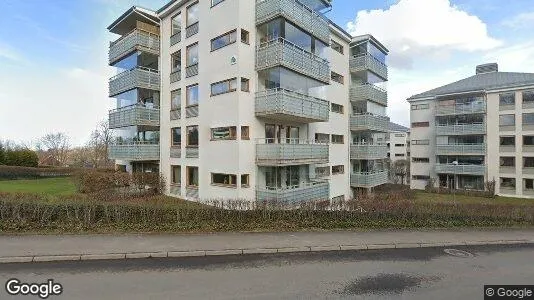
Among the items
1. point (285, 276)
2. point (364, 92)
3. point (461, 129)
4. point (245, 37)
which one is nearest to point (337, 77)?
point (364, 92)

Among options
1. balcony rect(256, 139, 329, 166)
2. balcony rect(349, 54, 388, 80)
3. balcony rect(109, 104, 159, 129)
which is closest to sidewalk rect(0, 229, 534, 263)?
balcony rect(256, 139, 329, 166)

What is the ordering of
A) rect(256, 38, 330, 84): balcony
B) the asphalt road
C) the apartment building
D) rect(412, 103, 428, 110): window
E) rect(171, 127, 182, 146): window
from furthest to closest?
1. rect(412, 103, 428, 110): window
2. the apartment building
3. rect(171, 127, 182, 146): window
4. rect(256, 38, 330, 84): balcony
5. the asphalt road

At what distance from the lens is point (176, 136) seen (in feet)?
72.5

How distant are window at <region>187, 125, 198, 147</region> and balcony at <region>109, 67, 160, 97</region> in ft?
16.4

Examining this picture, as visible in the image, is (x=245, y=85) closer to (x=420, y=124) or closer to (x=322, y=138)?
(x=322, y=138)

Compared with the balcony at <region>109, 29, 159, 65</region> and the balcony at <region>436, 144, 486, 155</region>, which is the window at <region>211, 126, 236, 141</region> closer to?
the balcony at <region>109, 29, 159, 65</region>

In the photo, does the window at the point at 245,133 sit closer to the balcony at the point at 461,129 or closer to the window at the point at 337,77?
the window at the point at 337,77

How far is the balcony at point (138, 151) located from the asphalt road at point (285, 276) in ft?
48.9

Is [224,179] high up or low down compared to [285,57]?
down

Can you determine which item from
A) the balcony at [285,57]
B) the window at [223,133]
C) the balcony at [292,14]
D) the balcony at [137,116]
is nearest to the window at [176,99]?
the balcony at [137,116]

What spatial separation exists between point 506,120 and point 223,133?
37999mm

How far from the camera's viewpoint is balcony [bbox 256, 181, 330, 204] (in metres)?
16.8

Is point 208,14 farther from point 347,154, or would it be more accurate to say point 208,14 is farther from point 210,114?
point 347,154

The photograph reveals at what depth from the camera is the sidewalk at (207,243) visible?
8.88 metres
